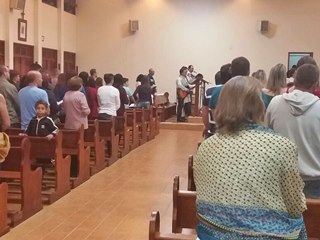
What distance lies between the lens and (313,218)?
2908 millimetres

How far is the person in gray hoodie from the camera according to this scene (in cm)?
339

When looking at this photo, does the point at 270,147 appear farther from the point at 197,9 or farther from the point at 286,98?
the point at 197,9

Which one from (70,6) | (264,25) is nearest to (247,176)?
(264,25)

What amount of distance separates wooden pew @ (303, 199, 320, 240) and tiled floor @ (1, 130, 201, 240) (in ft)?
8.03

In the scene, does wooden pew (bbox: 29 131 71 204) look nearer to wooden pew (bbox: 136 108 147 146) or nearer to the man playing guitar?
wooden pew (bbox: 136 108 147 146)

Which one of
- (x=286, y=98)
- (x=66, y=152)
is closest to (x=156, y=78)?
(x=66, y=152)

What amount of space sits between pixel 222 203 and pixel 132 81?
1706 centimetres

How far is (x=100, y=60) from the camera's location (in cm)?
1902

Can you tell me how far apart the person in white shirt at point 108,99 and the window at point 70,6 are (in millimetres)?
9065

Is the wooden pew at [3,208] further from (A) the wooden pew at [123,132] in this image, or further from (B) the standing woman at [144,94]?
(B) the standing woman at [144,94]

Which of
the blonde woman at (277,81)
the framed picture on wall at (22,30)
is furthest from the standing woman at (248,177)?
the framed picture on wall at (22,30)

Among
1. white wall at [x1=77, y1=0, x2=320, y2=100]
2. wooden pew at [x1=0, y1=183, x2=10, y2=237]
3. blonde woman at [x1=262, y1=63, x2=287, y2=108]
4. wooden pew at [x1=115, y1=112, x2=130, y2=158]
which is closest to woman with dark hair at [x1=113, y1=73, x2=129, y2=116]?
wooden pew at [x1=115, y1=112, x2=130, y2=158]

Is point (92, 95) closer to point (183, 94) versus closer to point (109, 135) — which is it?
point (109, 135)

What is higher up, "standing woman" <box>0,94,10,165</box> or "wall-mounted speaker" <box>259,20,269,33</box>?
"wall-mounted speaker" <box>259,20,269,33</box>
